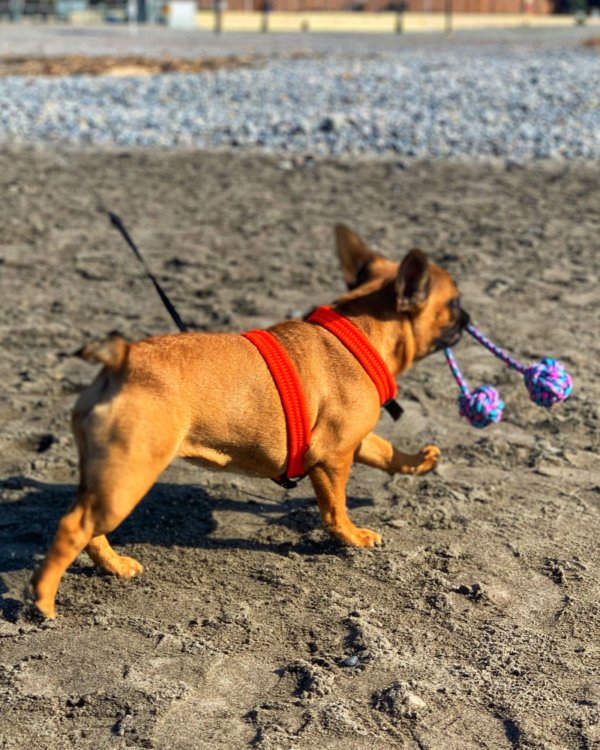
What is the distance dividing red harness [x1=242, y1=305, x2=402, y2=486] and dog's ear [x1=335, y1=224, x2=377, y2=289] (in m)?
0.32

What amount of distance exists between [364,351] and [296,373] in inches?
13.1

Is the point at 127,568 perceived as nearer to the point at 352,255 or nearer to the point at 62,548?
the point at 62,548

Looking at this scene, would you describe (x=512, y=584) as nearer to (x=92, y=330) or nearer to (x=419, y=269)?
(x=419, y=269)

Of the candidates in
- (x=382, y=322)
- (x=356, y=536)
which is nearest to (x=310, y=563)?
(x=356, y=536)

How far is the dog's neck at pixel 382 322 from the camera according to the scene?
4723 mm

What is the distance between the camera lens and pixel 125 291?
26.5 feet

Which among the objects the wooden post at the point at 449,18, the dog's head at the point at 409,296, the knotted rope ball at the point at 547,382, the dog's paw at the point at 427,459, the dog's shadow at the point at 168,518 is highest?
the wooden post at the point at 449,18

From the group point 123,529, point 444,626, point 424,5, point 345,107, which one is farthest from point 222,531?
point 424,5

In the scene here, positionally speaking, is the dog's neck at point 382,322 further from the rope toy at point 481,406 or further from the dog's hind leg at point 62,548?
the dog's hind leg at point 62,548

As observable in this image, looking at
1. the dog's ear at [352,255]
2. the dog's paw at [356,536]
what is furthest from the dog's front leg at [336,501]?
the dog's ear at [352,255]

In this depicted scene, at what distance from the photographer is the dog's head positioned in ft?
15.2

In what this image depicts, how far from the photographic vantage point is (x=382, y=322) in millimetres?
4742

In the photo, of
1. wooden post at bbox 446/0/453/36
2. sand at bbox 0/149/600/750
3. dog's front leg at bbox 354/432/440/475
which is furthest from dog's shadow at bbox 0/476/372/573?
wooden post at bbox 446/0/453/36

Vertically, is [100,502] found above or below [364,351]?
below
